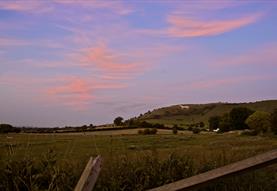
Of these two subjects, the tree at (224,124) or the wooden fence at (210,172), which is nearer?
the wooden fence at (210,172)

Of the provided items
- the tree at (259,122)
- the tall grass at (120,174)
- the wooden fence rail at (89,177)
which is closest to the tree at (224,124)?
the tree at (259,122)

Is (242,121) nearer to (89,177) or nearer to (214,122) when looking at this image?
(214,122)

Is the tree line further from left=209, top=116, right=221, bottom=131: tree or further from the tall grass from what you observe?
the tall grass

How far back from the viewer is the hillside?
3305 inches

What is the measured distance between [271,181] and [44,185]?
3499 millimetres

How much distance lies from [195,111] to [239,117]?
20624mm

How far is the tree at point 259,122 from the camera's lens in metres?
62.1

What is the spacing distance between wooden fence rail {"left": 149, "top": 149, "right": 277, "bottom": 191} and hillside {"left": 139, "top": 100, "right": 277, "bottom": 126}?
75264 mm

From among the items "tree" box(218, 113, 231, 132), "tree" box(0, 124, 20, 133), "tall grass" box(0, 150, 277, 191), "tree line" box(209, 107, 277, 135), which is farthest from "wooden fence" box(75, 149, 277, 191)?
"tree" box(218, 113, 231, 132)

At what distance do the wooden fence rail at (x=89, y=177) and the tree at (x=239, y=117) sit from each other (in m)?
69.8

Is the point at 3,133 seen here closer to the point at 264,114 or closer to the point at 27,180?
the point at 27,180

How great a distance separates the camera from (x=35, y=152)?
812cm

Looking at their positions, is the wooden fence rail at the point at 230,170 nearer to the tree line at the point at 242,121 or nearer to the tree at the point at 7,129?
the tree at the point at 7,129

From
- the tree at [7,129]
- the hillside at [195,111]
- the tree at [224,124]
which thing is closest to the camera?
the tree at [7,129]
